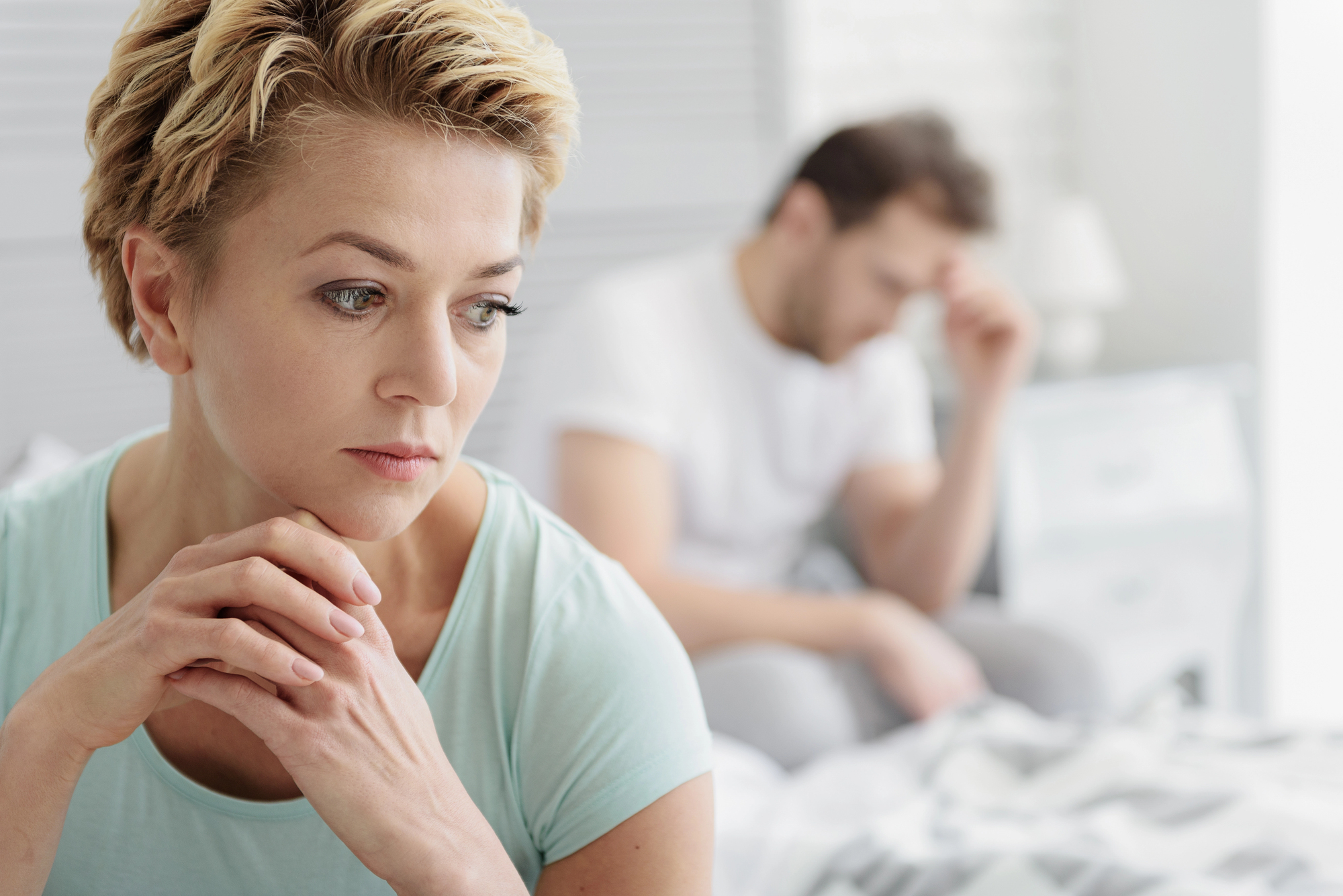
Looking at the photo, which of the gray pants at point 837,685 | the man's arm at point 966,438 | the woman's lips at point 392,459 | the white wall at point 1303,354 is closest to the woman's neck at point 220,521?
the woman's lips at point 392,459

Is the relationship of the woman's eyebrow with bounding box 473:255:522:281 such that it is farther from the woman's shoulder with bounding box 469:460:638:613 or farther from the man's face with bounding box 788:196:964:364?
the man's face with bounding box 788:196:964:364

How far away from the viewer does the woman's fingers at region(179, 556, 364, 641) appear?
2.09ft

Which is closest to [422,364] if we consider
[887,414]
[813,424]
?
[813,424]

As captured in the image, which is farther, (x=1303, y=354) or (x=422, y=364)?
(x=1303, y=354)

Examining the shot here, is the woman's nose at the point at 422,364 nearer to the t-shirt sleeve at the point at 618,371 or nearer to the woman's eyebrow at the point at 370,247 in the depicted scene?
the woman's eyebrow at the point at 370,247

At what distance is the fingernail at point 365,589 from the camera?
2.16ft

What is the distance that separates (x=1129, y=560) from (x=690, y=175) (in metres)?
1.18

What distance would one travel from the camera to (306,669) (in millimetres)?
647

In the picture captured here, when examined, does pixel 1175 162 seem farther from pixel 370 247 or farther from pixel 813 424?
pixel 370 247

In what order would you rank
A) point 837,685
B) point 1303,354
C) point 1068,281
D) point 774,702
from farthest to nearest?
point 1303,354 → point 1068,281 → point 837,685 → point 774,702

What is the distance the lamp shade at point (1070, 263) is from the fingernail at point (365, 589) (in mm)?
2270

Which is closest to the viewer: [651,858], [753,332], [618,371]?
Result: [651,858]

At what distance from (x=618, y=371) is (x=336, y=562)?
114 centimetres

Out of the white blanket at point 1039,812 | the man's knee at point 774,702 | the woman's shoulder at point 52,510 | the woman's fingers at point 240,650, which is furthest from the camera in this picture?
the man's knee at point 774,702
